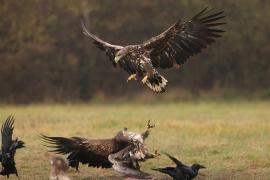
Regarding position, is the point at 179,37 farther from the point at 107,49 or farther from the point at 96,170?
the point at 96,170

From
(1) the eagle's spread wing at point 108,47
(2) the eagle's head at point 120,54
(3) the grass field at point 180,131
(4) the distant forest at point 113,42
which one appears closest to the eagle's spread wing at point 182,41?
(2) the eagle's head at point 120,54

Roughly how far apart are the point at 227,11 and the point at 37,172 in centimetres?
2355

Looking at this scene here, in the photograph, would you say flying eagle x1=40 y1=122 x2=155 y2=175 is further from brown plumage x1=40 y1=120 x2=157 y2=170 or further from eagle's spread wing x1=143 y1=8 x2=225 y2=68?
eagle's spread wing x1=143 y1=8 x2=225 y2=68

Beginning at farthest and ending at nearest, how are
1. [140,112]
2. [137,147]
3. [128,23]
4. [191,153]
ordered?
1. [128,23]
2. [140,112]
3. [191,153]
4. [137,147]

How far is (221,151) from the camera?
15.4 m

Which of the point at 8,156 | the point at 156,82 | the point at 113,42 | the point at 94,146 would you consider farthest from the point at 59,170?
the point at 113,42

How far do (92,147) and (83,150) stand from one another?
0.22 meters

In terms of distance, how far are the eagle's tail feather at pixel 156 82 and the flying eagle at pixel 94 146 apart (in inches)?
54.9

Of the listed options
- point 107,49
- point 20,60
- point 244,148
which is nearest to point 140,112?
point 20,60

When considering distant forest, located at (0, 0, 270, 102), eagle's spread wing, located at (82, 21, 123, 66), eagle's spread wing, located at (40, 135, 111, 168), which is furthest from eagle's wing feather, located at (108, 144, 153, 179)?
distant forest, located at (0, 0, 270, 102)

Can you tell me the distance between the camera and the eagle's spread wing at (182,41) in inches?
497

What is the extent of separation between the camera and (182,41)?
1280 centimetres

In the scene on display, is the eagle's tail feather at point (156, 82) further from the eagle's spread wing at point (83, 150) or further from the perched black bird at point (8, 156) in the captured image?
the perched black bird at point (8, 156)

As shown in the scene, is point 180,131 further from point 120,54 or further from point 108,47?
point 120,54
